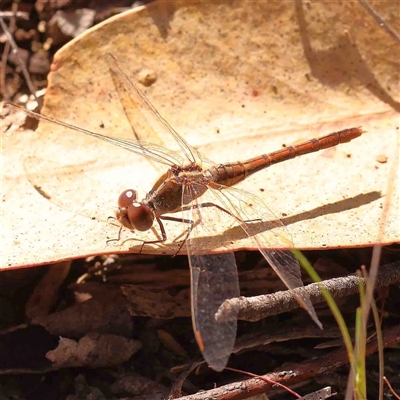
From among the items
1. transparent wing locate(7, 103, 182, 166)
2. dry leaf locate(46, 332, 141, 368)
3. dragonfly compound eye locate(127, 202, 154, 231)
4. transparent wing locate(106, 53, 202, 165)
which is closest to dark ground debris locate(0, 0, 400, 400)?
dry leaf locate(46, 332, 141, 368)

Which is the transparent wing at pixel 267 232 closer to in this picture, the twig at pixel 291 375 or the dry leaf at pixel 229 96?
the dry leaf at pixel 229 96

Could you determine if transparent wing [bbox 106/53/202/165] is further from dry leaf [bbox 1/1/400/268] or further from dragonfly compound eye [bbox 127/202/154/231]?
dragonfly compound eye [bbox 127/202/154/231]

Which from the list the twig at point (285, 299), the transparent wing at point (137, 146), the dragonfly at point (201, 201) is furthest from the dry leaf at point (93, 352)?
the transparent wing at point (137, 146)

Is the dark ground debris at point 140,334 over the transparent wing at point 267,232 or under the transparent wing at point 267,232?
under

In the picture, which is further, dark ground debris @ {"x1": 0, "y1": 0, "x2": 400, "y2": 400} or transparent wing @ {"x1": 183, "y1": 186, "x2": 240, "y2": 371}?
dark ground debris @ {"x1": 0, "y1": 0, "x2": 400, "y2": 400}

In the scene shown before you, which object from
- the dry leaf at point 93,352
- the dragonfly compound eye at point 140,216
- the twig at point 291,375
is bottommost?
the twig at point 291,375

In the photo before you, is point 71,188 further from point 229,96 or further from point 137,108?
point 229,96

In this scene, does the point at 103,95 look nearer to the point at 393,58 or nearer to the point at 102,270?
the point at 102,270
